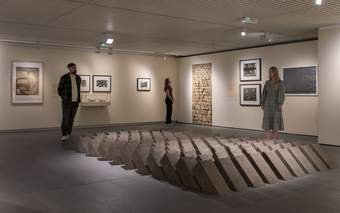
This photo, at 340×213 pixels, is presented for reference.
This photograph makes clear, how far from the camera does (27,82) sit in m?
9.86

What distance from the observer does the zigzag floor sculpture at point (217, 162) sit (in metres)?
3.83

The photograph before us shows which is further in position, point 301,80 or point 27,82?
point 27,82

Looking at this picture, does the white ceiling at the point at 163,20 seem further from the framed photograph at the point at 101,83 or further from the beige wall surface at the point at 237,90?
the framed photograph at the point at 101,83

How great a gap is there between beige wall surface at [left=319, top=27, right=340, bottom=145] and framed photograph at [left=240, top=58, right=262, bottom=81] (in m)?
2.95

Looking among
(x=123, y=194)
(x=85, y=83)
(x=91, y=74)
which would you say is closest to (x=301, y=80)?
(x=91, y=74)

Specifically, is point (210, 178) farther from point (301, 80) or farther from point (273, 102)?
point (301, 80)

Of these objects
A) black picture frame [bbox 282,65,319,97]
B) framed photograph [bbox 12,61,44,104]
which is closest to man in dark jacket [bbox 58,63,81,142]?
framed photograph [bbox 12,61,44,104]

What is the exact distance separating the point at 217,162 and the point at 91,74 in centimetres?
789

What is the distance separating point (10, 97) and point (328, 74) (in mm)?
8229

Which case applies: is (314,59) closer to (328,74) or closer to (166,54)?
(328,74)

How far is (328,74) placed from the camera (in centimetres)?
698

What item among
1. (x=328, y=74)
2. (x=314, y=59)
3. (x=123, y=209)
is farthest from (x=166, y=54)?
(x=123, y=209)

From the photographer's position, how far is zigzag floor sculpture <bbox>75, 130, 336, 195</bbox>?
3830mm

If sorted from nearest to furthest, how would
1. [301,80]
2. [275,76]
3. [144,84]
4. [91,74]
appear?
[275,76]
[301,80]
[91,74]
[144,84]
